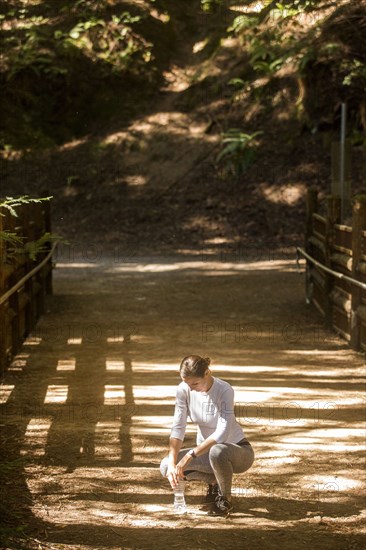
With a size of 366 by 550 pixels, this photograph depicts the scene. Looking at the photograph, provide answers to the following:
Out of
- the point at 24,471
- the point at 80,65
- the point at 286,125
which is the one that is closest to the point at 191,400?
the point at 24,471

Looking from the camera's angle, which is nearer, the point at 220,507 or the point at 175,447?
the point at 175,447

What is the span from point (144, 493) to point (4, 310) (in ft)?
14.5

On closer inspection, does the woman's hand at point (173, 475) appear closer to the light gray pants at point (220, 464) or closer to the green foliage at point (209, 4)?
the light gray pants at point (220, 464)

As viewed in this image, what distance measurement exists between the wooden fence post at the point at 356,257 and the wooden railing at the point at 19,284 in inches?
156

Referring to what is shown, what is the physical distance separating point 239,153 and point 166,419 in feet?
64.2

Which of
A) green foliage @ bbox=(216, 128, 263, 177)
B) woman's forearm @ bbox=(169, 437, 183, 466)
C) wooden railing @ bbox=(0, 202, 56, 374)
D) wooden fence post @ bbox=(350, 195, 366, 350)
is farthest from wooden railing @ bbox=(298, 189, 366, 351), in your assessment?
green foliage @ bbox=(216, 128, 263, 177)

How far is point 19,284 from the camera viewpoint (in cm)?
1109

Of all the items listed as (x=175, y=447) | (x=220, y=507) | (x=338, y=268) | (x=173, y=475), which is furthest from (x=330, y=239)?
(x=173, y=475)

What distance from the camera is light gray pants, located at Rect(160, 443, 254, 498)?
18.9ft

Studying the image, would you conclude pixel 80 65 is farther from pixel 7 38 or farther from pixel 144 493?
pixel 144 493

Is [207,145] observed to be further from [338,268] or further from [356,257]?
[356,257]

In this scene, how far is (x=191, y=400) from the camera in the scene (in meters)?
5.68

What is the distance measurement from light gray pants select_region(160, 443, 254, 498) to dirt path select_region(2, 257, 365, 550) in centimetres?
25

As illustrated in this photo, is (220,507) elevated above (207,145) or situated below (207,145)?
below
